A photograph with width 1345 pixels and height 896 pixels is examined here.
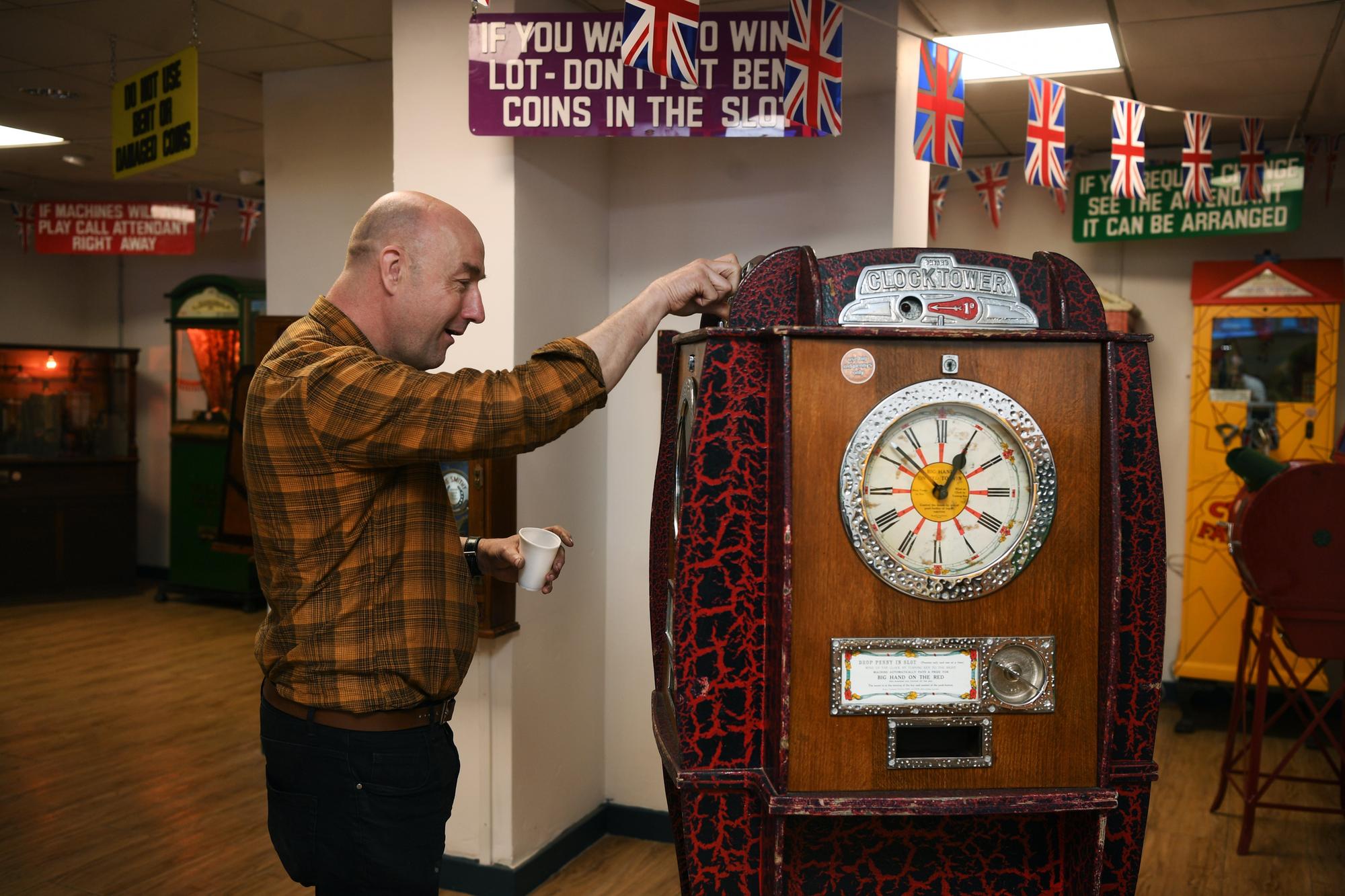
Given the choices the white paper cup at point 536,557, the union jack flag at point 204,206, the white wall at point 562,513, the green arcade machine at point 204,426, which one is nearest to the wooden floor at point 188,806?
the white wall at point 562,513

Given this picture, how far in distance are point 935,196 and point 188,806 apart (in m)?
4.25

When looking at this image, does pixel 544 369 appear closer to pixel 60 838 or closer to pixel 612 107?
pixel 612 107

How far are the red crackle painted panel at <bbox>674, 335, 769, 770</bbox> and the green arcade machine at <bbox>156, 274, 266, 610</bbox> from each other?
6.64 m

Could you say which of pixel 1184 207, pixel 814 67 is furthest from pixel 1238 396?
pixel 814 67

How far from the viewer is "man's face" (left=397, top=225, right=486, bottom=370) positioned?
1.73 metres

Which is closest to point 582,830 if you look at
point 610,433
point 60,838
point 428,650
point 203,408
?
point 610,433

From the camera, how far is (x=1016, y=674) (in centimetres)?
161

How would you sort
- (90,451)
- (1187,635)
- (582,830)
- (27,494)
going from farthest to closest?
(90,451) < (27,494) < (1187,635) < (582,830)

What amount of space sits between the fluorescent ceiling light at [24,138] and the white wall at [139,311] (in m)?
2.37

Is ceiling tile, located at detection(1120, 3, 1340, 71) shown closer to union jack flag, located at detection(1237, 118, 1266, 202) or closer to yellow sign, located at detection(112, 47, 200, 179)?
union jack flag, located at detection(1237, 118, 1266, 202)

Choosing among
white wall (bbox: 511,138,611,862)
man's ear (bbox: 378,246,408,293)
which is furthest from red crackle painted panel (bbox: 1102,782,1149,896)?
white wall (bbox: 511,138,611,862)

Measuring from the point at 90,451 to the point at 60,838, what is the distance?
17.5 ft

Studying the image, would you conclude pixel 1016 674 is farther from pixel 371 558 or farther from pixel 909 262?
pixel 371 558

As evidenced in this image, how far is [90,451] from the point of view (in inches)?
333
